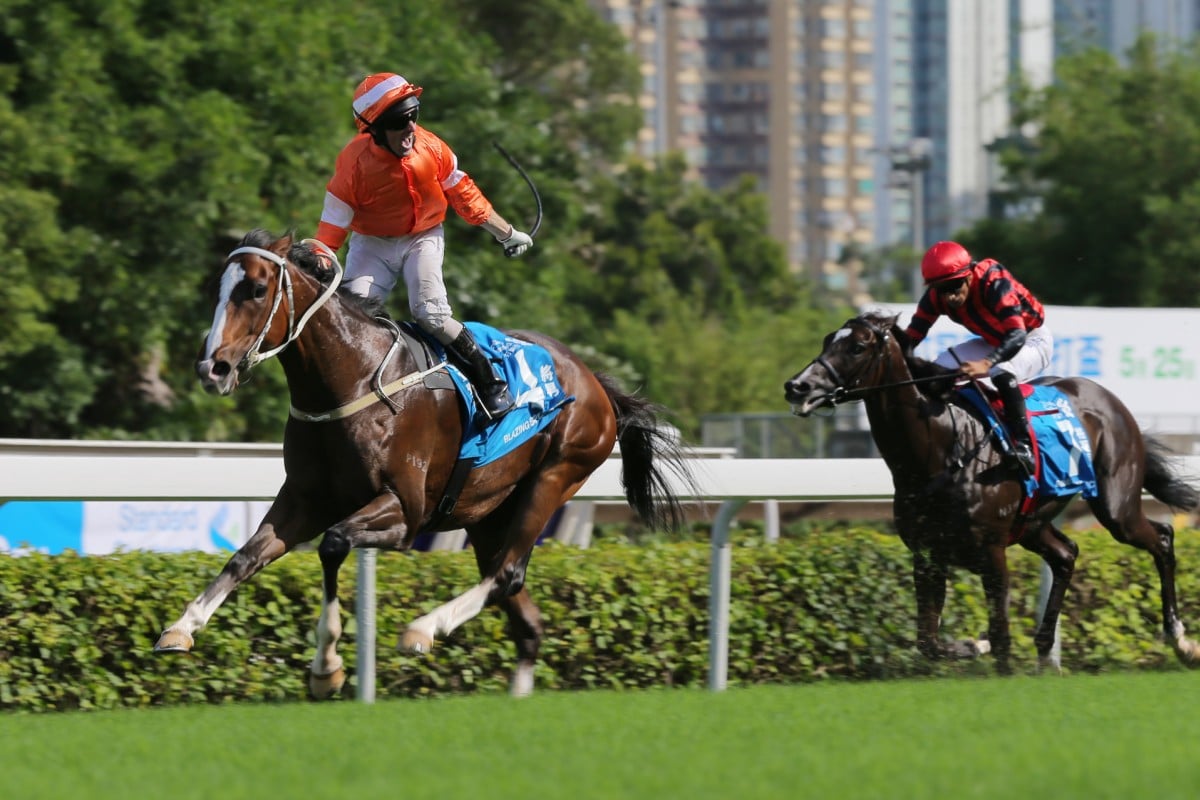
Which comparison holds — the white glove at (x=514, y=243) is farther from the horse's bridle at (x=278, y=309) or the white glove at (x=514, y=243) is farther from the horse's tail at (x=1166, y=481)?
the horse's tail at (x=1166, y=481)

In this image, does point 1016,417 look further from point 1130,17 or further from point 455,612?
point 1130,17

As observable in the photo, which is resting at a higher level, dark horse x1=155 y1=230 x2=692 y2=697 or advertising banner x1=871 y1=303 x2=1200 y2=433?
dark horse x1=155 y1=230 x2=692 y2=697

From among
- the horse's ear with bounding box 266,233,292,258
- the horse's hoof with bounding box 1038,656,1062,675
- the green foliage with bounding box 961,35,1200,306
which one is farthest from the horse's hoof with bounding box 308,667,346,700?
the green foliage with bounding box 961,35,1200,306

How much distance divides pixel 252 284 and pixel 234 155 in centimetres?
991

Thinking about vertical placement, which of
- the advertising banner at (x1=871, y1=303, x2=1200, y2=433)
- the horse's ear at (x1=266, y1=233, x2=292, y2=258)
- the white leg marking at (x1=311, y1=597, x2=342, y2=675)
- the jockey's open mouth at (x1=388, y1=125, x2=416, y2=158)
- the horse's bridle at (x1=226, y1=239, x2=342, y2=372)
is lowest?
the advertising banner at (x1=871, y1=303, x2=1200, y2=433)

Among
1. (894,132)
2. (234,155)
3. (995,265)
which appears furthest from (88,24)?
(894,132)

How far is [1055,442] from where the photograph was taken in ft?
22.0

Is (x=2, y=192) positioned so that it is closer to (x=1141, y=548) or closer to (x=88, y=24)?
(x=88, y=24)

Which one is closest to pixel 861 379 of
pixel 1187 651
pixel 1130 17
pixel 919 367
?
pixel 919 367

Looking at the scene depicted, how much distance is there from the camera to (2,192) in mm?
13492

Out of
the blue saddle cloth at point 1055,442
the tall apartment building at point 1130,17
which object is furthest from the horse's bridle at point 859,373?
the tall apartment building at point 1130,17

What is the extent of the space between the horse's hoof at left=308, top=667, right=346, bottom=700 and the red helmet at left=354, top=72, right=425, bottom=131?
159cm

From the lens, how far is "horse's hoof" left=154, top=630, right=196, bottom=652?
4.76 meters

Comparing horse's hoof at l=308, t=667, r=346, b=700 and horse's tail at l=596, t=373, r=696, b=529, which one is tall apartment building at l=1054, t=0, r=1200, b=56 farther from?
horse's hoof at l=308, t=667, r=346, b=700
